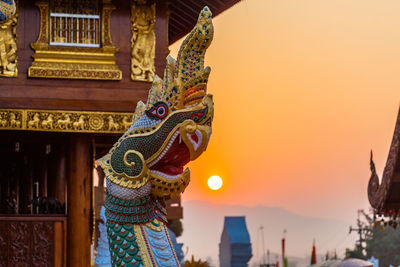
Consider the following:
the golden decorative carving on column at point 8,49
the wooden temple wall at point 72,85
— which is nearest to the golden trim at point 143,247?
the wooden temple wall at point 72,85

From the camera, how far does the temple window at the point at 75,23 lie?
1216cm

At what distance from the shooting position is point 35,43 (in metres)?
12.0

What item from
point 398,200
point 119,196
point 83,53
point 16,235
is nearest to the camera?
point 119,196

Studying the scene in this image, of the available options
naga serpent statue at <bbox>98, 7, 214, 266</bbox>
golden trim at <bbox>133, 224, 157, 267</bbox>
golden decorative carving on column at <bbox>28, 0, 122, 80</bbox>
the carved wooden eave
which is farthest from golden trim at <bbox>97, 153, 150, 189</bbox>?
the carved wooden eave

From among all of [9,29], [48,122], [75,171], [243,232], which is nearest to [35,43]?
[9,29]

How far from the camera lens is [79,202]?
12.2 m

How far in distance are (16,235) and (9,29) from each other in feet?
9.76

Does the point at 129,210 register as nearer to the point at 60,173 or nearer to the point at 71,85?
the point at 71,85

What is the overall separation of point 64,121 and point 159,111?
648 centimetres

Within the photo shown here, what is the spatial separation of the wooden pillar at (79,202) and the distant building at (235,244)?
5.54 metres

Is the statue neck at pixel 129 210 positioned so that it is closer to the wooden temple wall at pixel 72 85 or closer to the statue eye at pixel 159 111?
the statue eye at pixel 159 111

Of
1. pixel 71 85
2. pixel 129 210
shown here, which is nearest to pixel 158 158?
pixel 129 210

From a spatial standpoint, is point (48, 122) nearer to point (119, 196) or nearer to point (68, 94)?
point (68, 94)

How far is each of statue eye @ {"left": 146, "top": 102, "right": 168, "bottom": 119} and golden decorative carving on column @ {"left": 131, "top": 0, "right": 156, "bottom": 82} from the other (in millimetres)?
6609
